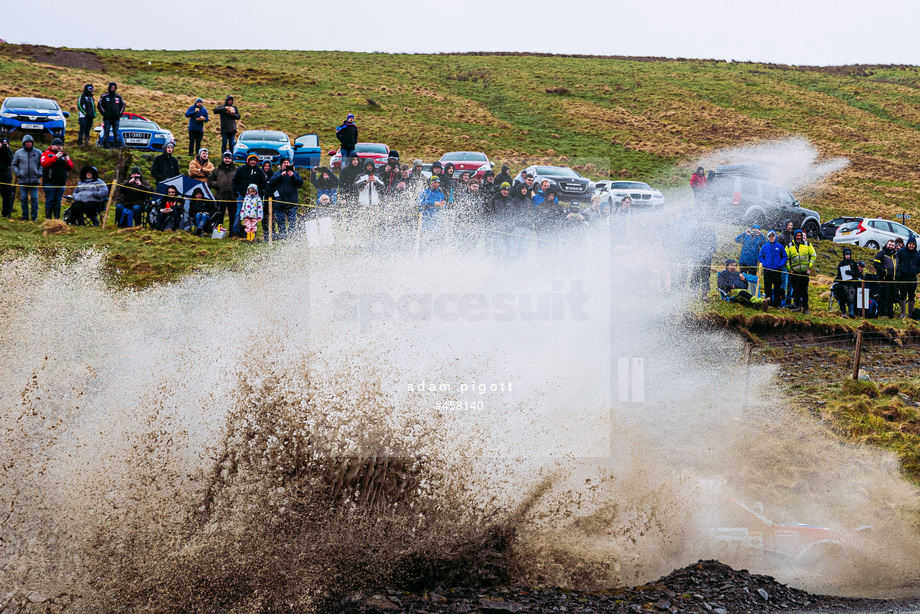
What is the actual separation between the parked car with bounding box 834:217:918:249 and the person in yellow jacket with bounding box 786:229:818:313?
9347mm

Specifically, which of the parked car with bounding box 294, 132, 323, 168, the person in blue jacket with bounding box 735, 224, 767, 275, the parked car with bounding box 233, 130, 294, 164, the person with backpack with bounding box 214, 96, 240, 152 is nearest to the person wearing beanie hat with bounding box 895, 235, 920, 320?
the person in blue jacket with bounding box 735, 224, 767, 275

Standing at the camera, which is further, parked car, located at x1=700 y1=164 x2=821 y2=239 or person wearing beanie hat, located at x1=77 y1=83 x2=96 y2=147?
parked car, located at x1=700 y1=164 x2=821 y2=239

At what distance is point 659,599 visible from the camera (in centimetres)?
790

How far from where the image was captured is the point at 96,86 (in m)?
37.3

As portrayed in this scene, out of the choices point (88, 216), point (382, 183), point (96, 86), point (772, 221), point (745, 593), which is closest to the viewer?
point (745, 593)

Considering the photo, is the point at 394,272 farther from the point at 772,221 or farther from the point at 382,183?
the point at 772,221

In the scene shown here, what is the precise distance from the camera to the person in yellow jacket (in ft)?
48.6

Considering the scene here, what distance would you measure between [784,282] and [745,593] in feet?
28.3

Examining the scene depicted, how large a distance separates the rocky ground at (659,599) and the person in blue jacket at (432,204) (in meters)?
7.46

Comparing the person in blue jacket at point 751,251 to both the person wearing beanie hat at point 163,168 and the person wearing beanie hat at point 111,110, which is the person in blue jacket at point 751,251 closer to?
the person wearing beanie hat at point 163,168

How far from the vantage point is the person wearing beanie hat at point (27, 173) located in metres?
14.2

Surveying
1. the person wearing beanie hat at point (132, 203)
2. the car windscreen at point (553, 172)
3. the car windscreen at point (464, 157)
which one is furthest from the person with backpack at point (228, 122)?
the car windscreen at point (553, 172)

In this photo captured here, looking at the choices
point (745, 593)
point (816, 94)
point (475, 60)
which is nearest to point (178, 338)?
point (745, 593)

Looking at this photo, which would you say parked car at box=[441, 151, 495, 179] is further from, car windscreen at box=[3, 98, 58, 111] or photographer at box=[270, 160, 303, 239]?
car windscreen at box=[3, 98, 58, 111]
